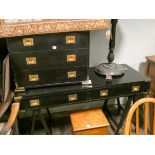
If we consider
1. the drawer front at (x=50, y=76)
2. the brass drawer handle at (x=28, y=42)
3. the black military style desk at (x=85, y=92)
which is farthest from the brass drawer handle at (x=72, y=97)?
the brass drawer handle at (x=28, y=42)

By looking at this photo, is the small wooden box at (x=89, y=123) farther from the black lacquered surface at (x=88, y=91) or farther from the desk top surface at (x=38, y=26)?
the desk top surface at (x=38, y=26)

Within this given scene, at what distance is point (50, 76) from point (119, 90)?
25.6 inches

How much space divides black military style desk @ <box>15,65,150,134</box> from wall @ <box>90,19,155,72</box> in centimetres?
39

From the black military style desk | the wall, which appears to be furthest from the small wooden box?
the wall

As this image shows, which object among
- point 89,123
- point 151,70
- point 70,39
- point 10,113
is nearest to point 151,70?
point 151,70

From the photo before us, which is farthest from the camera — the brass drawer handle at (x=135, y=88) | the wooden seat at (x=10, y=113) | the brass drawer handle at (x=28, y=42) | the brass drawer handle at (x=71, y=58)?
the brass drawer handle at (x=135, y=88)

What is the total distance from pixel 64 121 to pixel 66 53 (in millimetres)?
1025

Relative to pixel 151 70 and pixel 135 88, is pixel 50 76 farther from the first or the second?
pixel 151 70

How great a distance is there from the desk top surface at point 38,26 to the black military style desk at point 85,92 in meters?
0.51

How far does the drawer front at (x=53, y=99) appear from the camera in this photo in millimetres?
1581

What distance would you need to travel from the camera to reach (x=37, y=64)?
152 centimetres
